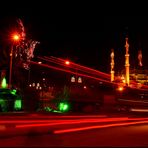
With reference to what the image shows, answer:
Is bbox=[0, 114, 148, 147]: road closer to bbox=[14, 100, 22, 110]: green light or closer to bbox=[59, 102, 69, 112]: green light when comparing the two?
bbox=[14, 100, 22, 110]: green light

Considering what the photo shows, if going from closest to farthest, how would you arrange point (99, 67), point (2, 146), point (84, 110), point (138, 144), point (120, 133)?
point (2, 146) < point (138, 144) < point (120, 133) < point (84, 110) < point (99, 67)

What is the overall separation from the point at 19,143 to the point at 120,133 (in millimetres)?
4954

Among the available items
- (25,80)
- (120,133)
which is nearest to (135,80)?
(25,80)

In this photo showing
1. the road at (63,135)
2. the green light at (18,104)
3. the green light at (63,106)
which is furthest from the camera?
the green light at (63,106)

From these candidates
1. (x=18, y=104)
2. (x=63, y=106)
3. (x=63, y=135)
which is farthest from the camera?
(x=63, y=106)

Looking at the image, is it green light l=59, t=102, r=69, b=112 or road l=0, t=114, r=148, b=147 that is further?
green light l=59, t=102, r=69, b=112

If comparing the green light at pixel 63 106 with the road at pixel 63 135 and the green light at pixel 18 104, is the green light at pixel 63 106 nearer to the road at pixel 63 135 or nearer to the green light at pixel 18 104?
the green light at pixel 18 104

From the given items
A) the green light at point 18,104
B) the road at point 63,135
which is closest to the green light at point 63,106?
the green light at point 18,104

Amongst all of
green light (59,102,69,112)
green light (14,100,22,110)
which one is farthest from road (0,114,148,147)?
green light (59,102,69,112)

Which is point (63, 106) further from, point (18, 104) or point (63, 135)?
point (63, 135)

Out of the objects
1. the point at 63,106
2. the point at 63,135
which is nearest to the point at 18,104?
the point at 63,106

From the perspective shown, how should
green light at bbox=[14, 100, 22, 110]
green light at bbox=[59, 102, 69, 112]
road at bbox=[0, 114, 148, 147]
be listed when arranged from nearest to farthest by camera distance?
road at bbox=[0, 114, 148, 147] < green light at bbox=[14, 100, 22, 110] < green light at bbox=[59, 102, 69, 112]

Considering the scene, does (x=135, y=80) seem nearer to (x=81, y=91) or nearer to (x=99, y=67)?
(x=99, y=67)

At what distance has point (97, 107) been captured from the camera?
1189 inches
